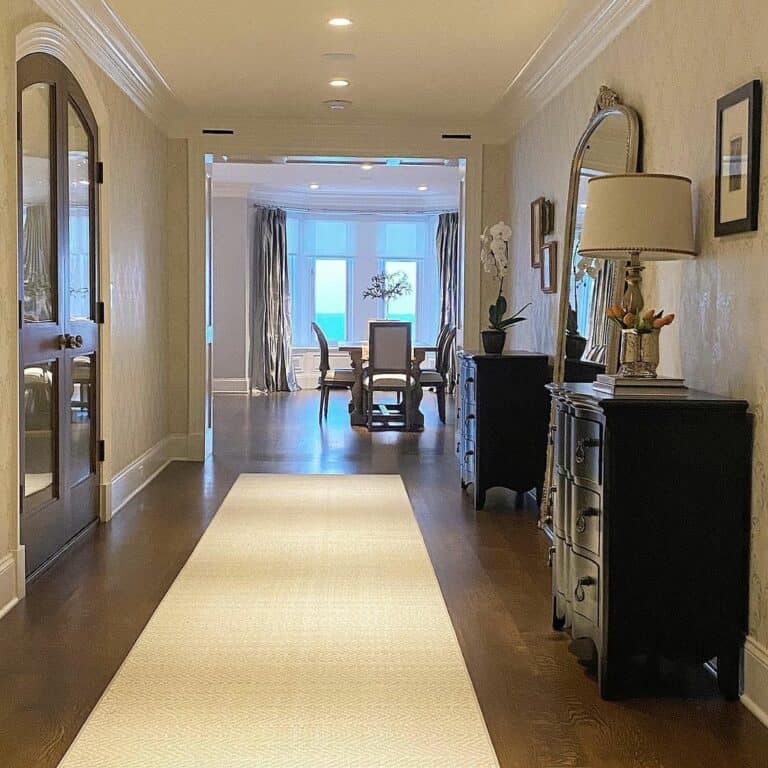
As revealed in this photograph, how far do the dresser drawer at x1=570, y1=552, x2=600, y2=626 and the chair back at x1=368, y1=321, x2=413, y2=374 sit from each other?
6.70 meters

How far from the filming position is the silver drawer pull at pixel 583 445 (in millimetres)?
3084

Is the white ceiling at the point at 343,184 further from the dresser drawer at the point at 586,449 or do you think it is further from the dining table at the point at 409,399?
the dresser drawer at the point at 586,449

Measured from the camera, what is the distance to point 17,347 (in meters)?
3.92

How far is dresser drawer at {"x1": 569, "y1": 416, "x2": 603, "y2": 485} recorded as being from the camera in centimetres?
305

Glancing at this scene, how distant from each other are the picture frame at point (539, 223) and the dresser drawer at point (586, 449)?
117 inches

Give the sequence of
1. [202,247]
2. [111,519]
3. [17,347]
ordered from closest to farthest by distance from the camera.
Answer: [17,347]
[111,519]
[202,247]

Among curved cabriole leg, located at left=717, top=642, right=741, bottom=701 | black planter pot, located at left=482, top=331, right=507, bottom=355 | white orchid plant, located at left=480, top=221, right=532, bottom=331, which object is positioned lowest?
curved cabriole leg, located at left=717, top=642, right=741, bottom=701

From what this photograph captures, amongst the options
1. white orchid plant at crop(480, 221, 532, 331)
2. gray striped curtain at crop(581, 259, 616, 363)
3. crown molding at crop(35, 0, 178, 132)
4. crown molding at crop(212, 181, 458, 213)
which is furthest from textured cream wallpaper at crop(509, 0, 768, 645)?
crown molding at crop(212, 181, 458, 213)

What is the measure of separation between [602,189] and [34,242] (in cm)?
236

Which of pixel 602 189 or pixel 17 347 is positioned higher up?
pixel 602 189

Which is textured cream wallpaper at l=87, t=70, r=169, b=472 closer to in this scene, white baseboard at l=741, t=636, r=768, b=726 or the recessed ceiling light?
the recessed ceiling light

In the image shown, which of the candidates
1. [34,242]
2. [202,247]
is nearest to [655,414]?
[34,242]

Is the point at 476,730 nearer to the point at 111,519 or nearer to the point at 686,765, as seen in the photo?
the point at 686,765

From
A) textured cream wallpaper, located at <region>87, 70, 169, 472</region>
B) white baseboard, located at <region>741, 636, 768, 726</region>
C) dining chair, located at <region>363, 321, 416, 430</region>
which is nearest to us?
white baseboard, located at <region>741, 636, 768, 726</region>
